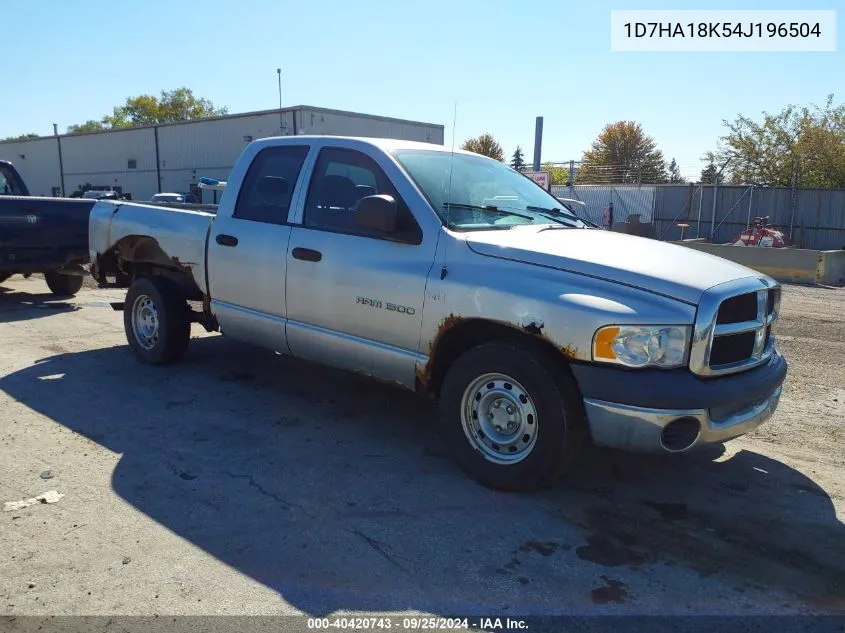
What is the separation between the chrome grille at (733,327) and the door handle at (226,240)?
11.6 feet

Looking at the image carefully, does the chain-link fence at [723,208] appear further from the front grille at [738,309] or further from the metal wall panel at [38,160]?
the metal wall panel at [38,160]

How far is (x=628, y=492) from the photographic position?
4.07 meters

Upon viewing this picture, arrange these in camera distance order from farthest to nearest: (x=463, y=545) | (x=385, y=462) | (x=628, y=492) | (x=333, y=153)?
(x=333, y=153) → (x=385, y=462) → (x=628, y=492) → (x=463, y=545)

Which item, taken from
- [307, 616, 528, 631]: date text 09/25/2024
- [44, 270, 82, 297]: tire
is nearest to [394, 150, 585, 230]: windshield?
[307, 616, 528, 631]: date text 09/25/2024

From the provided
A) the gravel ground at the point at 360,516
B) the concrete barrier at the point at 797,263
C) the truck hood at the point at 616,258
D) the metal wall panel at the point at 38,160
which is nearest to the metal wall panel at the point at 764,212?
the concrete barrier at the point at 797,263

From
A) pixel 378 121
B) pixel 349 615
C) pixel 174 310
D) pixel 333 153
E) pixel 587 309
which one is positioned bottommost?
pixel 349 615

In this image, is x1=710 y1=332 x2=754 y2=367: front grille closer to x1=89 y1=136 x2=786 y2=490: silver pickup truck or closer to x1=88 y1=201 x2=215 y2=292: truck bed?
x1=89 y1=136 x2=786 y2=490: silver pickup truck

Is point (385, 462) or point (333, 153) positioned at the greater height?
point (333, 153)

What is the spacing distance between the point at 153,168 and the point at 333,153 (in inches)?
1418

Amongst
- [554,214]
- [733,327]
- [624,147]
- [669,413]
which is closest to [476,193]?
[554,214]

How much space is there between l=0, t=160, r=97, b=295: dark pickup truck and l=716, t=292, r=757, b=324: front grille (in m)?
8.65

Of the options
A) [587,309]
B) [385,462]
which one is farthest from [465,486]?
[587,309]

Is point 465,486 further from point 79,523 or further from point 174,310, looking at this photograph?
point 174,310

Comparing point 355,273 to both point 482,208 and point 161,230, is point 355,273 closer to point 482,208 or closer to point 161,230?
point 482,208
